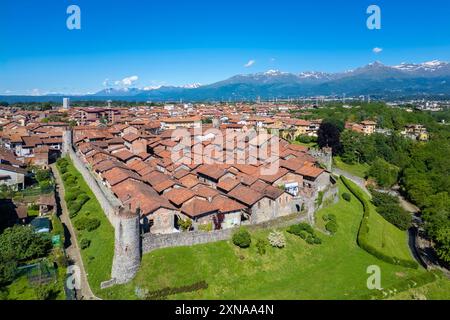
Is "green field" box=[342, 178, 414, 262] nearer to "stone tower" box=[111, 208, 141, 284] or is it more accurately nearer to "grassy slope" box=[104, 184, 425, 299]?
"grassy slope" box=[104, 184, 425, 299]

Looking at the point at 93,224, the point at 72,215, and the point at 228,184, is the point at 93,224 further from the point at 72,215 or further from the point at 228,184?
the point at 228,184

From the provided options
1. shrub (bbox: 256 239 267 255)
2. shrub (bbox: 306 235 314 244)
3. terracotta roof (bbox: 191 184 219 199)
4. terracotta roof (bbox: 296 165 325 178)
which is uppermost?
terracotta roof (bbox: 296 165 325 178)

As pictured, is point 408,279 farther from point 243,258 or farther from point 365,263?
point 243,258

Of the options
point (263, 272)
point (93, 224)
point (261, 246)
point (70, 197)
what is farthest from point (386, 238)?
point (70, 197)

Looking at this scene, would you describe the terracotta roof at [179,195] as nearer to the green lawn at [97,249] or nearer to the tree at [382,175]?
the green lawn at [97,249]

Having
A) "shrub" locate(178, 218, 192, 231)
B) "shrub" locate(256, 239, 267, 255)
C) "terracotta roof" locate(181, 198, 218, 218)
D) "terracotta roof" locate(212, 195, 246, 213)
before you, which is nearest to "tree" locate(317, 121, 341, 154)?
"terracotta roof" locate(212, 195, 246, 213)

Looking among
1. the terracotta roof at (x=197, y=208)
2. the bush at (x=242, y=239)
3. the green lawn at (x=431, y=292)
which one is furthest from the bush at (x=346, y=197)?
the terracotta roof at (x=197, y=208)
